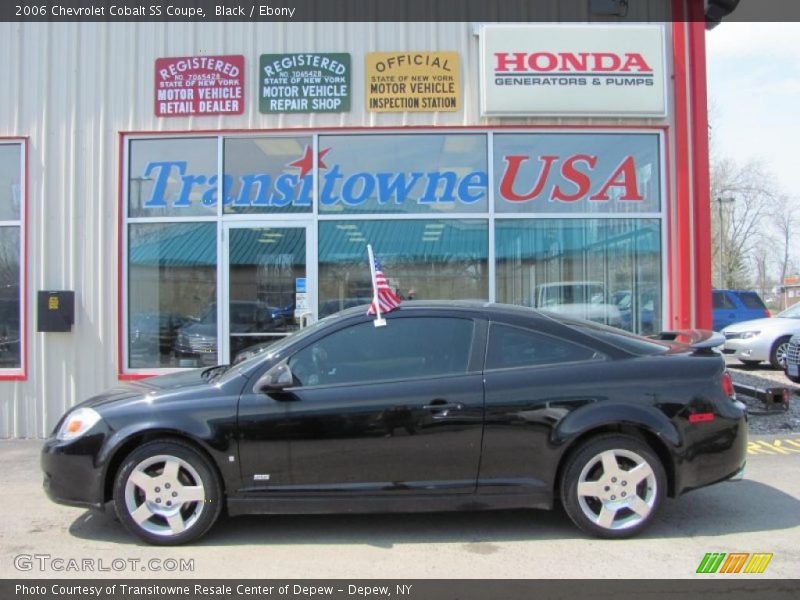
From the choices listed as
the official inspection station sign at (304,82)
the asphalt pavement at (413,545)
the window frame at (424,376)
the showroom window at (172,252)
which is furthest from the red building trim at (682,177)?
the showroom window at (172,252)

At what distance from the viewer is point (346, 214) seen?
842cm

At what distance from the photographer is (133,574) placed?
3949 millimetres

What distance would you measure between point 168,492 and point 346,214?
4.76 meters

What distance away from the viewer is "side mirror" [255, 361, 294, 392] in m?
4.33

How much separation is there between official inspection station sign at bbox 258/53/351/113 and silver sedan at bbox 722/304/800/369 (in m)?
9.46

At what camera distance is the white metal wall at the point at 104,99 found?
8164mm

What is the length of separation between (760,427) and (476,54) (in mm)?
5560

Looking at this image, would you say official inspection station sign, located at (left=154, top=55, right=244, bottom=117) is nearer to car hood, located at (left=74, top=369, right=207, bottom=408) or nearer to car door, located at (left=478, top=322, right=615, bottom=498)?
car hood, located at (left=74, top=369, right=207, bottom=408)

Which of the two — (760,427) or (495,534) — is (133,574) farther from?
(760,427)

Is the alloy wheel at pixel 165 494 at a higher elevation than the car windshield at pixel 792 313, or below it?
below

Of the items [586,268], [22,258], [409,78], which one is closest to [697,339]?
[586,268]

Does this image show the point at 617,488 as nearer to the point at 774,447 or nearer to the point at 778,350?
the point at 774,447

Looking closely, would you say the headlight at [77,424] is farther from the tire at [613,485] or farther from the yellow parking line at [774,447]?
the yellow parking line at [774,447]

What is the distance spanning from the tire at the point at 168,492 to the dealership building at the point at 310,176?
3.99 m
